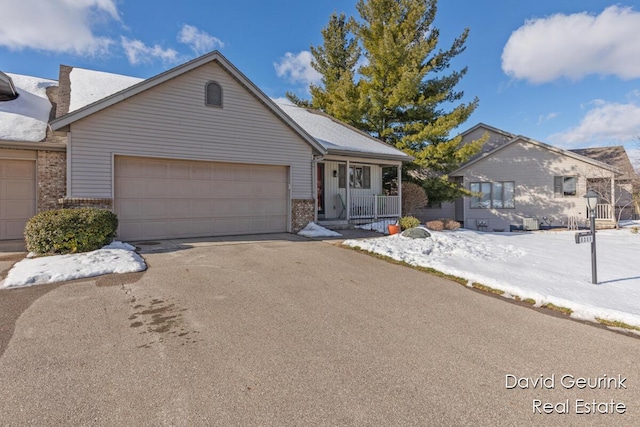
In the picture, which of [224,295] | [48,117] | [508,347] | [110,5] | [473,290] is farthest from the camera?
[110,5]

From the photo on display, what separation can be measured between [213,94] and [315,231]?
5439 millimetres

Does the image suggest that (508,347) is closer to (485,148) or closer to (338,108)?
(338,108)

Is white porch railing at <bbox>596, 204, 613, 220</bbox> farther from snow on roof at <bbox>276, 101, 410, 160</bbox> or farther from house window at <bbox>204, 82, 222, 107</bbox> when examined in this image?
house window at <bbox>204, 82, 222, 107</bbox>

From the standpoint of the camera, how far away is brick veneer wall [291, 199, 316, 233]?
1192 centimetres

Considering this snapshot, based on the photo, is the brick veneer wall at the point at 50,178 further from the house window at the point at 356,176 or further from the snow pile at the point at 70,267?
the house window at the point at 356,176

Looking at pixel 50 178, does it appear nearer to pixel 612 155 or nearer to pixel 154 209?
pixel 154 209

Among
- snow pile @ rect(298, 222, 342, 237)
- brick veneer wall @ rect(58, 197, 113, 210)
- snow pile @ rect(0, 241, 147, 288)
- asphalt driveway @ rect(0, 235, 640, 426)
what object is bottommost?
asphalt driveway @ rect(0, 235, 640, 426)

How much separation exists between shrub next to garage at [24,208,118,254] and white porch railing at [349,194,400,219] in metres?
8.77

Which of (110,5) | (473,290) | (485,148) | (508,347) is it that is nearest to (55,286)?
(508,347)

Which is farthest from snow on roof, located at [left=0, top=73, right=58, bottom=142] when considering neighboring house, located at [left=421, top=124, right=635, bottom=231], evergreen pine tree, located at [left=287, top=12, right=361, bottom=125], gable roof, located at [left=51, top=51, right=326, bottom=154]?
neighboring house, located at [left=421, top=124, right=635, bottom=231]

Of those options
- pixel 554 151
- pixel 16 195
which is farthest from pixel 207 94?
pixel 554 151

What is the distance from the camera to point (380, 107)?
18.0 metres

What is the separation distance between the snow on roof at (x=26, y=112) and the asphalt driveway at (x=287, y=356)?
613 cm

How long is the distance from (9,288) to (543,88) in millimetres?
27142
